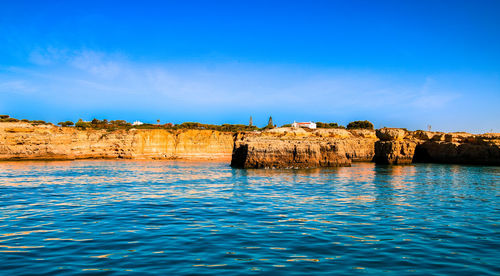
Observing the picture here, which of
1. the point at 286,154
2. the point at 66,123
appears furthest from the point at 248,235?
the point at 66,123

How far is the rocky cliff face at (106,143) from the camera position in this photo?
57.0 metres

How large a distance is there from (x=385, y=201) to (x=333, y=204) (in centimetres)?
288

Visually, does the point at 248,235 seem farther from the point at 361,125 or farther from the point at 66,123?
the point at 361,125

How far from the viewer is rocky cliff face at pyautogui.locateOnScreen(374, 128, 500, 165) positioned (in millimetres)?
51906

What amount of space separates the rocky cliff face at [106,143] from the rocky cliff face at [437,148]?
3304 centimetres

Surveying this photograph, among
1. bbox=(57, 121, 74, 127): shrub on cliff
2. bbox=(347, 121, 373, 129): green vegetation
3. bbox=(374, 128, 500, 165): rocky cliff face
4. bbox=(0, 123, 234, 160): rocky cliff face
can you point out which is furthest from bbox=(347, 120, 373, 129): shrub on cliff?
bbox=(57, 121, 74, 127): shrub on cliff

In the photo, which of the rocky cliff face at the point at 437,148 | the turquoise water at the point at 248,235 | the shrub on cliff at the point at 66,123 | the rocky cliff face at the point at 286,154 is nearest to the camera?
the turquoise water at the point at 248,235

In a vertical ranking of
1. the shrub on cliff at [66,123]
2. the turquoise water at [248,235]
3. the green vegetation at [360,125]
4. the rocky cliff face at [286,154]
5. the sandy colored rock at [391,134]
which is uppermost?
the green vegetation at [360,125]

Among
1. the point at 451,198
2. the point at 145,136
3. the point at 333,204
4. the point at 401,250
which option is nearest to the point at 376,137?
the point at 145,136

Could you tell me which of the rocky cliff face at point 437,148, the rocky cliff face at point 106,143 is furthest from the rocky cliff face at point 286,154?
the rocky cliff face at point 106,143

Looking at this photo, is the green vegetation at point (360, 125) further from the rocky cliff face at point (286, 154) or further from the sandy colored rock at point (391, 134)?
the rocky cliff face at point (286, 154)

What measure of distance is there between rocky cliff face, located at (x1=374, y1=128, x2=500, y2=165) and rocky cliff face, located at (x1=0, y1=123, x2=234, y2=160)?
33040 mm

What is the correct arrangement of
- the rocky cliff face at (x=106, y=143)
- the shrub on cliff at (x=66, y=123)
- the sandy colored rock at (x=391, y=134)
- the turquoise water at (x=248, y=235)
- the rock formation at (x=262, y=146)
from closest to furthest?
the turquoise water at (x=248, y=235) → the rock formation at (x=262, y=146) → the rocky cliff face at (x=106, y=143) → the sandy colored rock at (x=391, y=134) → the shrub on cliff at (x=66, y=123)

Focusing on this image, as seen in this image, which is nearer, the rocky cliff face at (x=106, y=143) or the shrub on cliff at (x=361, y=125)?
the rocky cliff face at (x=106, y=143)
